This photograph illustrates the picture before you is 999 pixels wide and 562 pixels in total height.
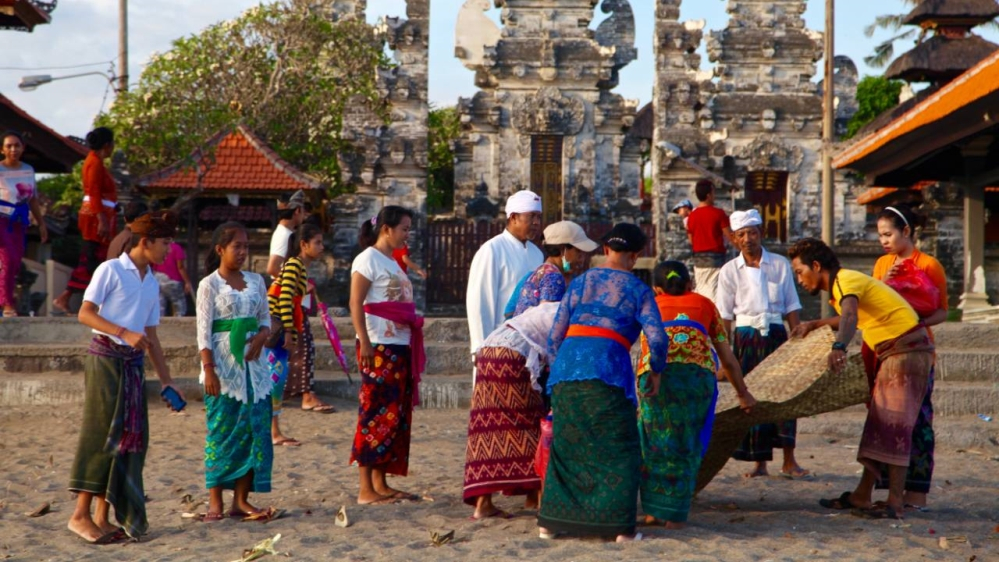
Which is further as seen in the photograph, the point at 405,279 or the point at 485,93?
the point at 485,93

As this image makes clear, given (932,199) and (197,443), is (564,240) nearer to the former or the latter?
(197,443)

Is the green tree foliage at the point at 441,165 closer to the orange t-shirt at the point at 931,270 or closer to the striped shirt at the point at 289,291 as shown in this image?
the striped shirt at the point at 289,291

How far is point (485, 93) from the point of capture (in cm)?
2767

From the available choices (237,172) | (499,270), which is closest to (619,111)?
(237,172)

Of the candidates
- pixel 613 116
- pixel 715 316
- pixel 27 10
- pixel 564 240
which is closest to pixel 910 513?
pixel 715 316

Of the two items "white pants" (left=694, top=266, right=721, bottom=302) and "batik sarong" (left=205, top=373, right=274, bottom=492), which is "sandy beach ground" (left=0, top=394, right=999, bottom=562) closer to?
"batik sarong" (left=205, top=373, right=274, bottom=492)

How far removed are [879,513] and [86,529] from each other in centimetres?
412

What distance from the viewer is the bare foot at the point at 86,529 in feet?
19.0

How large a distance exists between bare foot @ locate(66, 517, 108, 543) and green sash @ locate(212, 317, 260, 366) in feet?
3.51

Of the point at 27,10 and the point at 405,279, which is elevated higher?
the point at 27,10

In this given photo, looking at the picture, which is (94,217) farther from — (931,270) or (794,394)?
(931,270)

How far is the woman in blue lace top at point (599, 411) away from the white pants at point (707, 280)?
634cm

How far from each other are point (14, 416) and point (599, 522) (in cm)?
622

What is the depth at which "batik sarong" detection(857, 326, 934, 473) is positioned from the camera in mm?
6293
